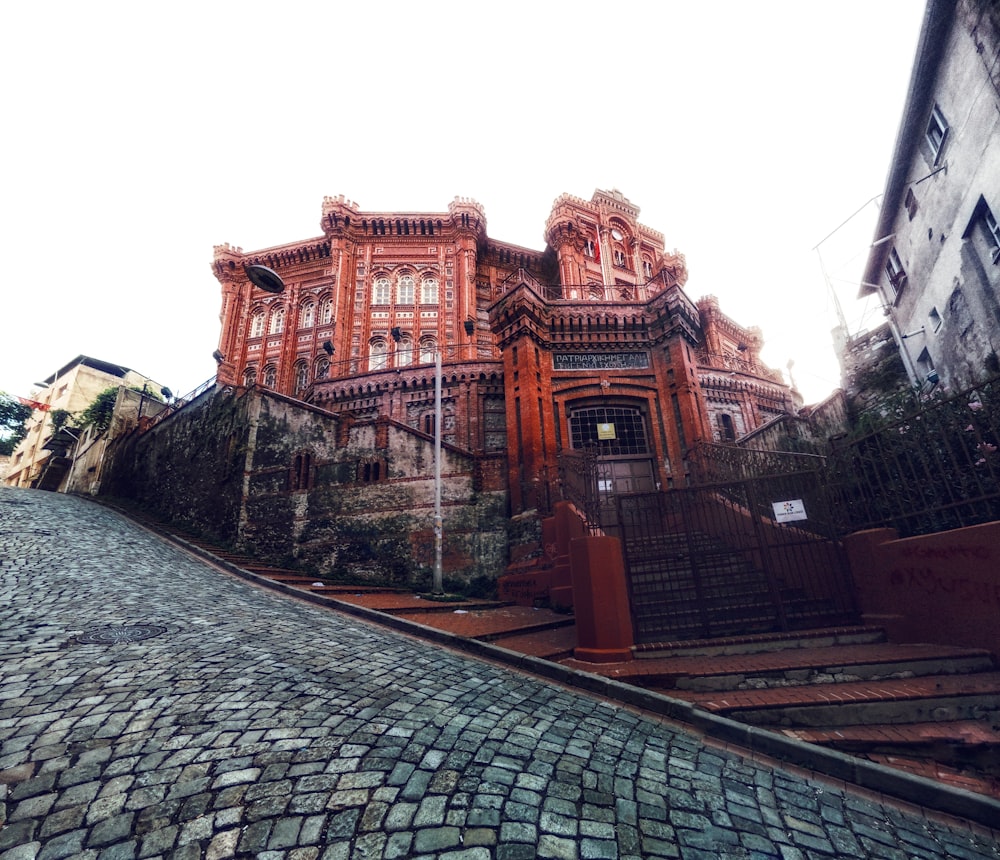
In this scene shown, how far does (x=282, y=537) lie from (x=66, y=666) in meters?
9.60

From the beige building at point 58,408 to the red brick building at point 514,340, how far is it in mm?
14969

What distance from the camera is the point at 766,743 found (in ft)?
12.5

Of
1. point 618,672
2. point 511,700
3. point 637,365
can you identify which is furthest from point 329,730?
point 637,365

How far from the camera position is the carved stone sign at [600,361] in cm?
1504

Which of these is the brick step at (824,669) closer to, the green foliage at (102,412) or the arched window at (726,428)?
the arched window at (726,428)

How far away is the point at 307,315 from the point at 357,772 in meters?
30.6

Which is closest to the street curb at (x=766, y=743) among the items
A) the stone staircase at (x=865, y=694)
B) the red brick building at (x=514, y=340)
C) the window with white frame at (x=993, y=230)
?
the stone staircase at (x=865, y=694)

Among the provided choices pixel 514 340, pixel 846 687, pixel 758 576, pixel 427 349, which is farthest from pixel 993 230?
pixel 427 349

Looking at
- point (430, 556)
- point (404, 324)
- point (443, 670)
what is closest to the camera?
point (443, 670)

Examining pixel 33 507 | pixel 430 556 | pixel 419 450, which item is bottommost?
pixel 430 556

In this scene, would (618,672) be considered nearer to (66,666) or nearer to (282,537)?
(66,666)

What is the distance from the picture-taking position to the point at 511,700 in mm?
4348

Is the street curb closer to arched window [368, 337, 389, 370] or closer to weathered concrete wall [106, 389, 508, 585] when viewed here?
weathered concrete wall [106, 389, 508, 585]

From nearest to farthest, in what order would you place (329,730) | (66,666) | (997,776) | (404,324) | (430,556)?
(329,730), (997,776), (66,666), (430,556), (404,324)
